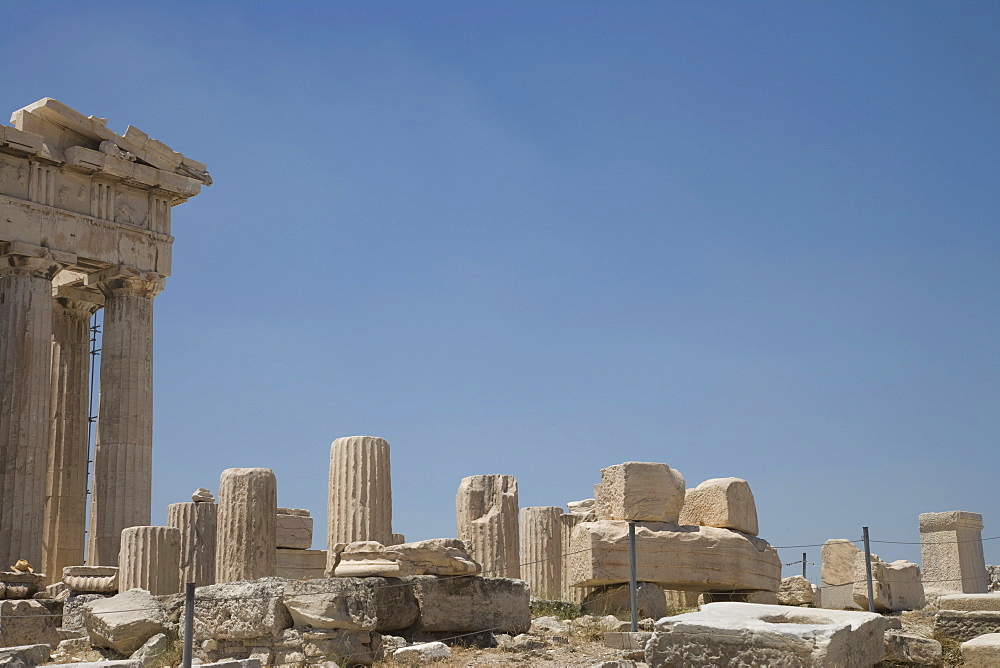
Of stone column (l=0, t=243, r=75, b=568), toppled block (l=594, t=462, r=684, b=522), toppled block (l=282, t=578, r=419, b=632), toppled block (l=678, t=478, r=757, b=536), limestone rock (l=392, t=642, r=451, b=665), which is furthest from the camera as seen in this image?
stone column (l=0, t=243, r=75, b=568)

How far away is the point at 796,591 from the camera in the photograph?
19234mm

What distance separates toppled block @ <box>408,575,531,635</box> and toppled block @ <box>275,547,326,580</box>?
314 inches

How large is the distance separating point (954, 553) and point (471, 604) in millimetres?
14354

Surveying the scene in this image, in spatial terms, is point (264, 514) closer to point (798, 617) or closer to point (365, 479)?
point (365, 479)

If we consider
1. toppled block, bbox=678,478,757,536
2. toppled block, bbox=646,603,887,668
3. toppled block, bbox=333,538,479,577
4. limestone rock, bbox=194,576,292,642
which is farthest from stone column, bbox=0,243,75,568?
toppled block, bbox=646,603,887,668

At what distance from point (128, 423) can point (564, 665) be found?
14659mm

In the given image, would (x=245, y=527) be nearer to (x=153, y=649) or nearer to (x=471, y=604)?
(x=153, y=649)

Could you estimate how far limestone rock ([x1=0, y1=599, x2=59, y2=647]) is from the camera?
1561cm

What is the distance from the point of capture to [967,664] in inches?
430

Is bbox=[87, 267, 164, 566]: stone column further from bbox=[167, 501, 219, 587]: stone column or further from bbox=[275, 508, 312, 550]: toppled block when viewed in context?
bbox=[167, 501, 219, 587]: stone column

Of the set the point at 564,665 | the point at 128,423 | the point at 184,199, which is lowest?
the point at 564,665

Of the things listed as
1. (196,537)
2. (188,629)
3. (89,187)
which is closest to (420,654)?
(188,629)

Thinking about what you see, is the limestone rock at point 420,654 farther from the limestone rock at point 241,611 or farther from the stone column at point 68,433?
the stone column at point 68,433

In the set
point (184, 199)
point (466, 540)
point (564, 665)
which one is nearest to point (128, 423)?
point (184, 199)
